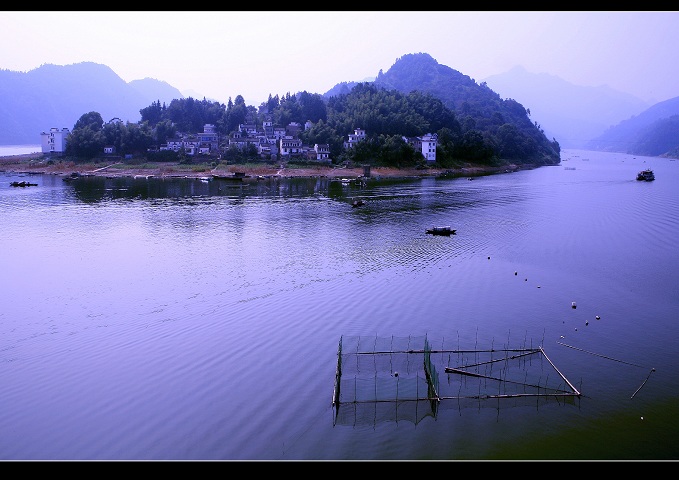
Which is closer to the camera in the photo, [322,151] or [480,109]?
[322,151]

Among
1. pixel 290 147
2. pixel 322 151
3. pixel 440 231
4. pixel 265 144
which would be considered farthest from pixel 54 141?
pixel 440 231

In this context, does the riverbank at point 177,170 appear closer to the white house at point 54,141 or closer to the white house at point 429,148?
the white house at point 54,141

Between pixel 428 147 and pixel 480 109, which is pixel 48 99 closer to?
pixel 428 147

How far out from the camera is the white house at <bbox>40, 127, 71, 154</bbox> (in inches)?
2217

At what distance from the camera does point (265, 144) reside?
2263 inches

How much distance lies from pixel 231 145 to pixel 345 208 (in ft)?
92.4

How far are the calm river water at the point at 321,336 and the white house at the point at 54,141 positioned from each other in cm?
3603

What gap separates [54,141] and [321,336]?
57276mm

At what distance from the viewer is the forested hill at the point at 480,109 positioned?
7262 cm

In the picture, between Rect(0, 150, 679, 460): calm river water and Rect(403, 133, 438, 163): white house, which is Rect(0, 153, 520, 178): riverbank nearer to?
Rect(403, 133, 438, 163): white house

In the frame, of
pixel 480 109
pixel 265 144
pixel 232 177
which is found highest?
pixel 480 109

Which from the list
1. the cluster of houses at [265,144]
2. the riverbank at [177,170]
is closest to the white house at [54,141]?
the cluster of houses at [265,144]
